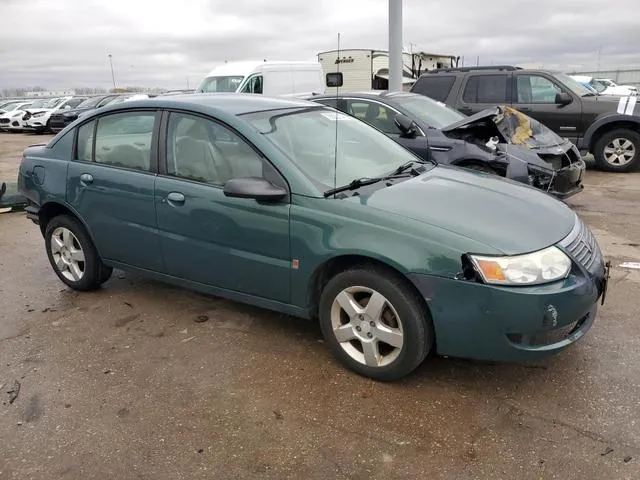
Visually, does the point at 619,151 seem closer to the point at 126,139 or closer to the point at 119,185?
the point at 126,139

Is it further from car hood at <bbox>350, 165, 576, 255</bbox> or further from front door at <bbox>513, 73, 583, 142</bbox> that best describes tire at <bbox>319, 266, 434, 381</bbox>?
front door at <bbox>513, 73, 583, 142</bbox>

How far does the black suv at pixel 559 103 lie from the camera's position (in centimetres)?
945

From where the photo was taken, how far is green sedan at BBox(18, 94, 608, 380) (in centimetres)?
276

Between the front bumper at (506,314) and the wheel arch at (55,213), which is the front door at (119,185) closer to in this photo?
the wheel arch at (55,213)

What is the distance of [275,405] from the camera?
2.94 metres

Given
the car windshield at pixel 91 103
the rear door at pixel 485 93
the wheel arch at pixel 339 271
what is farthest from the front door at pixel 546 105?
the car windshield at pixel 91 103

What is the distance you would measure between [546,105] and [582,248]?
7.51 meters

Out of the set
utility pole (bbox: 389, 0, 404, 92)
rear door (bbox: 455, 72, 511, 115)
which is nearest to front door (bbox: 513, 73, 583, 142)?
rear door (bbox: 455, 72, 511, 115)

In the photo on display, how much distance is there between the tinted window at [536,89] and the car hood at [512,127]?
2886 mm

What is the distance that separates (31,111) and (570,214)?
25.7 meters

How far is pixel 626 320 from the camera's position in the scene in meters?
3.77

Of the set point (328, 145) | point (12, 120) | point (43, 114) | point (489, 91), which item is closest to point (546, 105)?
point (489, 91)

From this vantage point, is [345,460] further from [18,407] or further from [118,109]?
[118,109]

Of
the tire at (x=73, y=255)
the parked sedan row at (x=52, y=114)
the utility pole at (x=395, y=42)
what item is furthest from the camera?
the parked sedan row at (x=52, y=114)
